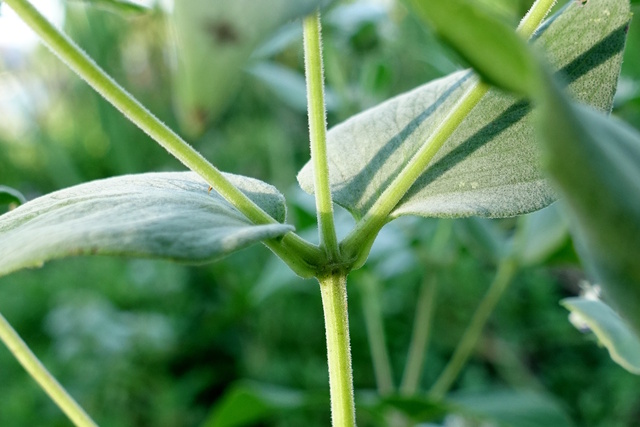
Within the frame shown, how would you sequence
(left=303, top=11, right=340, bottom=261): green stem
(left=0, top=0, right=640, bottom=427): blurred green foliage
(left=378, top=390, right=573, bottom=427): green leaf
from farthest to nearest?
(left=0, top=0, right=640, bottom=427): blurred green foliage
(left=378, top=390, right=573, bottom=427): green leaf
(left=303, top=11, right=340, bottom=261): green stem

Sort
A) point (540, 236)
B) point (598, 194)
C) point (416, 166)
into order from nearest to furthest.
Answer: point (598, 194) < point (416, 166) < point (540, 236)

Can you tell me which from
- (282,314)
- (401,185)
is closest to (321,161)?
(401,185)

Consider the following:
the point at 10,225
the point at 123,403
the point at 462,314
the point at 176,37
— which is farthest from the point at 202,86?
the point at 462,314

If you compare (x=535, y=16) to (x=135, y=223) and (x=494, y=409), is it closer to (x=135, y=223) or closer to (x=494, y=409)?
(x=135, y=223)

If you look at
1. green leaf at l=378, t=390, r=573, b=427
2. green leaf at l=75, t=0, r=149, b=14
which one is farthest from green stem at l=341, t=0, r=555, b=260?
green leaf at l=378, t=390, r=573, b=427

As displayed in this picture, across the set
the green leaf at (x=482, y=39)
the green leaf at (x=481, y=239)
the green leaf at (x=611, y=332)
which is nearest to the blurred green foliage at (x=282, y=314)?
the green leaf at (x=481, y=239)

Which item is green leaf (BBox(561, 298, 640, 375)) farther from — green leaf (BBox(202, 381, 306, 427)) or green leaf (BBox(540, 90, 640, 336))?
green leaf (BBox(202, 381, 306, 427))

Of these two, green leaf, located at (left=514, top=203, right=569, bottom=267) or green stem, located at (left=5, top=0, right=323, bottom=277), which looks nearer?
green stem, located at (left=5, top=0, right=323, bottom=277)
